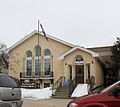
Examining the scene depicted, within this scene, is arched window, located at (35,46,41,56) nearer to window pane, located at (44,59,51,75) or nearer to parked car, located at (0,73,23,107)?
window pane, located at (44,59,51,75)

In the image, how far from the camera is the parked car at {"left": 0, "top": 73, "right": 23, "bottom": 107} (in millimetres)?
10016

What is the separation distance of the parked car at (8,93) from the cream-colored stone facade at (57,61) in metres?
24.5

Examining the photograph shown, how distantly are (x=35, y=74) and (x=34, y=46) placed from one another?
331cm

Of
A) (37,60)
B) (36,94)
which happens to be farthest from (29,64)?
(36,94)

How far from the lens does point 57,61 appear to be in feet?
123

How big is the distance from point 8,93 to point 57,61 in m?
27.3

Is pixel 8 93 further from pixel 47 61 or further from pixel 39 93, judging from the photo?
pixel 47 61

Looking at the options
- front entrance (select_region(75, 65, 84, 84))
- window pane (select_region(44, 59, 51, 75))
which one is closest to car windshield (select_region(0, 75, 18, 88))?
front entrance (select_region(75, 65, 84, 84))

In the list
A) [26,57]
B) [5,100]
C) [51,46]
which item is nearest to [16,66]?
[26,57]

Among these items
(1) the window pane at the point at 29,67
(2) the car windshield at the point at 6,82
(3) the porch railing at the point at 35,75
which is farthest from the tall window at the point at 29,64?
(2) the car windshield at the point at 6,82

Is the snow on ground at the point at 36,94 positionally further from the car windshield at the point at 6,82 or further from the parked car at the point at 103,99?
the parked car at the point at 103,99

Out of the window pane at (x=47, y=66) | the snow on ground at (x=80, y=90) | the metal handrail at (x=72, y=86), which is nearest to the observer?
the snow on ground at (x=80, y=90)

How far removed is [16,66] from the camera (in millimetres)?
39688

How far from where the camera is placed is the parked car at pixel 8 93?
1002cm
